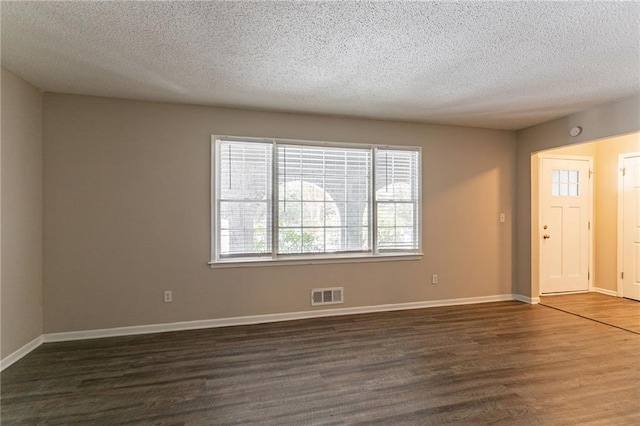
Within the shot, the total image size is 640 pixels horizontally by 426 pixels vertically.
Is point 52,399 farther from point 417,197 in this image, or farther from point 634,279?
point 634,279

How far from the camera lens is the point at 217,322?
3.76 metres

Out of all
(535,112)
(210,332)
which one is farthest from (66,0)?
(535,112)

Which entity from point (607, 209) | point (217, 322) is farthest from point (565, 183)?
point (217, 322)

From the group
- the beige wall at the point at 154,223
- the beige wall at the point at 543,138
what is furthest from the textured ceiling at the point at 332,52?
the beige wall at the point at 154,223

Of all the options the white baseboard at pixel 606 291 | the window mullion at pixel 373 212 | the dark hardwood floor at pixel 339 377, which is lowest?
the dark hardwood floor at pixel 339 377

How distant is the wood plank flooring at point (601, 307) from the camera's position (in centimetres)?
387

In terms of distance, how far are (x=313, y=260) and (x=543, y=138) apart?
3.66 metres

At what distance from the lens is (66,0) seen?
6.34 feet

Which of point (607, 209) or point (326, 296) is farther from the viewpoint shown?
point (607, 209)

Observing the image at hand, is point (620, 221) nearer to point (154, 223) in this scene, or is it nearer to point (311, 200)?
point (311, 200)

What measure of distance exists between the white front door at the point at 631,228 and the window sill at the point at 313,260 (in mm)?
3338

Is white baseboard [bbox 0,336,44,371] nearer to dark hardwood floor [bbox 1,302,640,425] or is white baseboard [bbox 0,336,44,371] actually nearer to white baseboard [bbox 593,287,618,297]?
dark hardwood floor [bbox 1,302,640,425]

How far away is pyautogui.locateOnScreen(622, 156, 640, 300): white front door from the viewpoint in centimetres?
480

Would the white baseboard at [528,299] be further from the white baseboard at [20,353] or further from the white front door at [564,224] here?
the white baseboard at [20,353]
